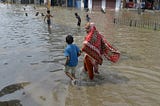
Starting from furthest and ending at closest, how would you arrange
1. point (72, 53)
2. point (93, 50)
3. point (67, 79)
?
point (67, 79), point (93, 50), point (72, 53)

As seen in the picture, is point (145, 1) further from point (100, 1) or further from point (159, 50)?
point (159, 50)

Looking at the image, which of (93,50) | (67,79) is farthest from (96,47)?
(67,79)

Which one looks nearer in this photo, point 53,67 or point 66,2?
point 53,67

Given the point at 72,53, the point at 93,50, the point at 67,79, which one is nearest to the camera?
the point at 72,53

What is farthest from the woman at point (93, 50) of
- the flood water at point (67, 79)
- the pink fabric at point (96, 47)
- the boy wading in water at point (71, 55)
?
the flood water at point (67, 79)

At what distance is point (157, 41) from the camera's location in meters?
17.8

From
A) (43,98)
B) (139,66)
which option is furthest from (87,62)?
(139,66)

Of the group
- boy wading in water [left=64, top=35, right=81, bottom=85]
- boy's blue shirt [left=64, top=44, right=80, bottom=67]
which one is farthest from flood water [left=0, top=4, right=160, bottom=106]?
boy's blue shirt [left=64, top=44, right=80, bottom=67]

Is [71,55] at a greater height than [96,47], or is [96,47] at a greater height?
[96,47]

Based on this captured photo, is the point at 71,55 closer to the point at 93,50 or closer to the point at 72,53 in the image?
the point at 72,53

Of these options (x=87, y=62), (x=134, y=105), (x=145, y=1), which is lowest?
(x=134, y=105)

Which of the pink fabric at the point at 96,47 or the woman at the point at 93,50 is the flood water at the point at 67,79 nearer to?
the woman at the point at 93,50

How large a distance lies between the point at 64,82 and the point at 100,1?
148ft

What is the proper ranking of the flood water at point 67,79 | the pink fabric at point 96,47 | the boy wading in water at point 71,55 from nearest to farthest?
the flood water at point 67,79 → the boy wading in water at point 71,55 → the pink fabric at point 96,47
